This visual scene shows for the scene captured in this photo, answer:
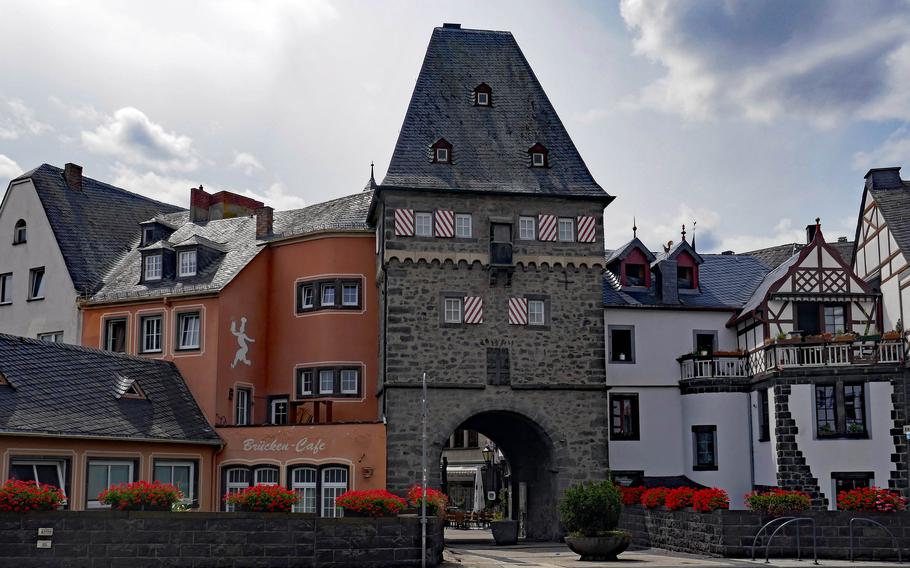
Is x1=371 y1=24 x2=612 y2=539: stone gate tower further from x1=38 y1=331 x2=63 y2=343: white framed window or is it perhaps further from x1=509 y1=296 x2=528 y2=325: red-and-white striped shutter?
x1=38 y1=331 x2=63 y2=343: white framed window

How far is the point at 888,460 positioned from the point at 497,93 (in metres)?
17.4

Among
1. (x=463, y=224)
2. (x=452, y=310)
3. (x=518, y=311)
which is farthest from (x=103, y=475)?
(x=518, y=311)

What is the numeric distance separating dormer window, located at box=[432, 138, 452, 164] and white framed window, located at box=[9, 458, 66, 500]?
48.5 feet

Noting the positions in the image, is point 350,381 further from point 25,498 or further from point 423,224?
point 25,498

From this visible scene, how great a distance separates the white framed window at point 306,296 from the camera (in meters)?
37.5

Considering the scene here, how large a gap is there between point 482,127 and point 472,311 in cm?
668

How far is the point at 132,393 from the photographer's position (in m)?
32.9

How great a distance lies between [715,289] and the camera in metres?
42.1

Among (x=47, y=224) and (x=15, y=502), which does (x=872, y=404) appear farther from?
(x=47, y=224)

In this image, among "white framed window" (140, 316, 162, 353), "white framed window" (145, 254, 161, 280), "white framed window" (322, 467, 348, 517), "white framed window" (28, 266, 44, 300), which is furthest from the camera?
"white framed window" (28, 266, 44, 300)

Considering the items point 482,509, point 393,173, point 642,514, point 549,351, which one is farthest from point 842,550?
point 482,509

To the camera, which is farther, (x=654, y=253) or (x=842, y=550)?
(x=654, y=253)

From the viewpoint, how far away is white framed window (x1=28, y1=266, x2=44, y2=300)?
41344mm

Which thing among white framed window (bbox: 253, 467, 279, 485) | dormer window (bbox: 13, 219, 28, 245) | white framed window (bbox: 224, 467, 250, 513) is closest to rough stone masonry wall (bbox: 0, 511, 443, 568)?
white framed window (bbox: 253, 467, 279, 485)
